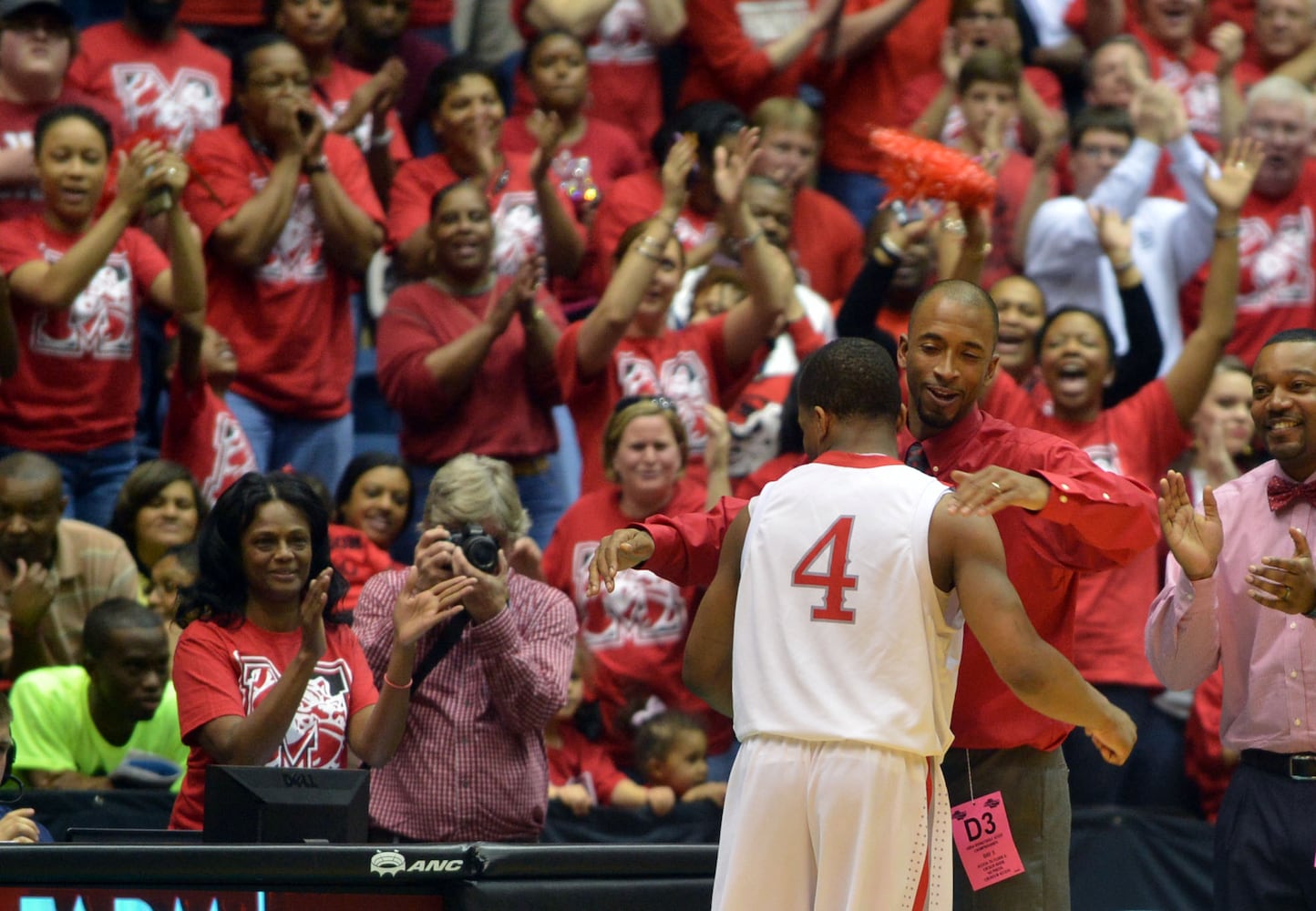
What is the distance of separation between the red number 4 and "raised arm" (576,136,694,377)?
11.3 feet

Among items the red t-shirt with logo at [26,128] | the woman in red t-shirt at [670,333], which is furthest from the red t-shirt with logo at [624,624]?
the red t-shirt with logo at [26,128]

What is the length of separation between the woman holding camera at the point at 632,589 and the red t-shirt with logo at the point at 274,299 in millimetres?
1555

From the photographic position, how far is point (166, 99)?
8.60 m

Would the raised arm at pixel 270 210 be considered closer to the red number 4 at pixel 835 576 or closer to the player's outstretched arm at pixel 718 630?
the player's outstretched arm at pixel 718 630

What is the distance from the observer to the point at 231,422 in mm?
7691

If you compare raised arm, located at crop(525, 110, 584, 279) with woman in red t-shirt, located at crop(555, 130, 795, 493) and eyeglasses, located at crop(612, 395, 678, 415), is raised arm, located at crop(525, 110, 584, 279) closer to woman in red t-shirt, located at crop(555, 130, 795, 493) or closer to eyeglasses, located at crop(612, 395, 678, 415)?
woman in red t-shirt, located at crop(555, 130, 795, 493)

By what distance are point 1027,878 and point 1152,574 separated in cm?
295

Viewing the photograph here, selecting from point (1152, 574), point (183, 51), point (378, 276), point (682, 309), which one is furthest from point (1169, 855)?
point (183, 51)

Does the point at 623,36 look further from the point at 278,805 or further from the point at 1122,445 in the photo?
the point at 278,805

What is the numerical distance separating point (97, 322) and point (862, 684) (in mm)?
4630

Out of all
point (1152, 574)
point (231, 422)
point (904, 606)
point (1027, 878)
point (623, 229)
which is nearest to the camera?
point (904, 606)

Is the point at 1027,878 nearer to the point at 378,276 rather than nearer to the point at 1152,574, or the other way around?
the point at 1152,574

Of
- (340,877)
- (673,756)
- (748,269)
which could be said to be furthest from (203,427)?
(340,877)

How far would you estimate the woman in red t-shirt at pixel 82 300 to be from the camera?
7.33 metres
